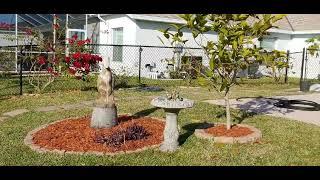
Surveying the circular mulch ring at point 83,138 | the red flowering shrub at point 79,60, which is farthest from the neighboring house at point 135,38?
the circular mulch ring at point 83,138

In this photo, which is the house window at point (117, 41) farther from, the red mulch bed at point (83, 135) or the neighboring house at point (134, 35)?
the red mulch bed at point (83, 135)

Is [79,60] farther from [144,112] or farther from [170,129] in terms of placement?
[170,129]

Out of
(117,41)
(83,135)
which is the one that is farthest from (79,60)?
(117,41)

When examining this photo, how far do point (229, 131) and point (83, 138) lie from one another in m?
2.62

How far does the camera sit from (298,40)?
2436 cm

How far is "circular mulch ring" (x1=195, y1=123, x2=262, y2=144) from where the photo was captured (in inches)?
255

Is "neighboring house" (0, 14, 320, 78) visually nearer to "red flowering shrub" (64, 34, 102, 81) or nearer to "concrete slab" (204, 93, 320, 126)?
"red flowering shrub" (64, 34, 102, 81)

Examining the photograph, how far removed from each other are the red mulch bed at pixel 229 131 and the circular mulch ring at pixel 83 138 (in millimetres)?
957

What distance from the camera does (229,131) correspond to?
6.98 metres

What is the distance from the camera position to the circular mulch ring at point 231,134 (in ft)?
21.3
